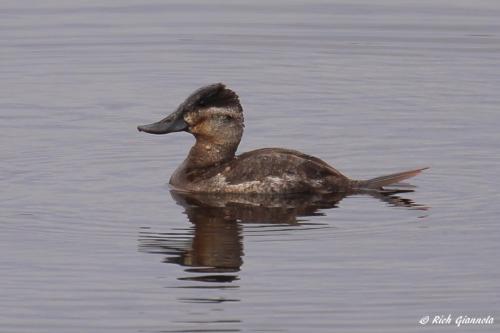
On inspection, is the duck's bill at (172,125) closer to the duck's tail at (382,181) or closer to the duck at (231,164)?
the duck at (231,164)

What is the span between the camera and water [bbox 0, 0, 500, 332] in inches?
436

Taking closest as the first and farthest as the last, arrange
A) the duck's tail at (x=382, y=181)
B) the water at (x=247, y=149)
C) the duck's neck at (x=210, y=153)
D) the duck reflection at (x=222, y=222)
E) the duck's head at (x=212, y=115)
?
the water at (x=247, y=149), the duck reflection at (x=222, y=222), the duck's tail at (x=382, y=181), the duck's head at (x=212, y=115), the duck's neck at (x=210, y=153)

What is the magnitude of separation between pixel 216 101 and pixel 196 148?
1.68 feet

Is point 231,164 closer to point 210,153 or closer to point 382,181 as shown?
point 210,153

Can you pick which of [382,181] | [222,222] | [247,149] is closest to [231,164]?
[222,222]

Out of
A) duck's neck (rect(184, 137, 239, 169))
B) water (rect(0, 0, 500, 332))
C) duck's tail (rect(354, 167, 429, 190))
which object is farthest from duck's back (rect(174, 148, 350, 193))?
duck's neck (rect(184, 137, 239, 169))

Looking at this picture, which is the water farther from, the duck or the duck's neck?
the duck's neck

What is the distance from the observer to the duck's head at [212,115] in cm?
1485

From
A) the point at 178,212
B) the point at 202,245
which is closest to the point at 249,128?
the point at 178,212

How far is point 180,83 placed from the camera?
19359 mm

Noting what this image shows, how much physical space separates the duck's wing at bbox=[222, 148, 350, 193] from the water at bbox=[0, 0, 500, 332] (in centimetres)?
29

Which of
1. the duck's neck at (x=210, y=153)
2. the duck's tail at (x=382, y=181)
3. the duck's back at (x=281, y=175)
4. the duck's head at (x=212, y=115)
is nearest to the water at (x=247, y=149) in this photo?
the duck's tail at (x=382, y=181)

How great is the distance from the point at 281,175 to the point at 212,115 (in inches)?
39.1

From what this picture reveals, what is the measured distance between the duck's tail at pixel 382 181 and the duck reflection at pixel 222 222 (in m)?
0.10
